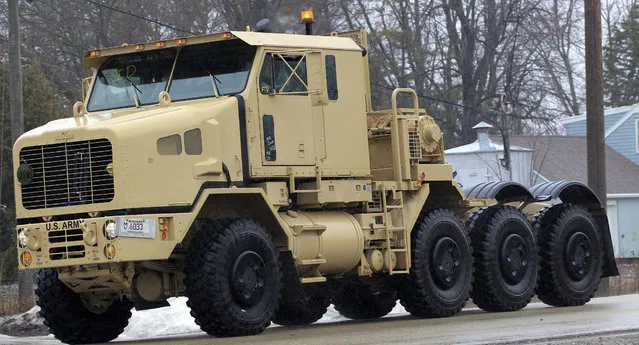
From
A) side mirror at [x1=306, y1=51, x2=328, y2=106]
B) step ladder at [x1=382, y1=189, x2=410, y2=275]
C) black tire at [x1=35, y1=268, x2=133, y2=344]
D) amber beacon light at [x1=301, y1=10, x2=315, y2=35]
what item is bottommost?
black tire at [x1=35, y1=268, x2=133, y2=344]

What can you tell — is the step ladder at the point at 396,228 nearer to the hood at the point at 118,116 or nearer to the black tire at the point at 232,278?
the black tire at the point at 232,278

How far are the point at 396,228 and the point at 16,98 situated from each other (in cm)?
1129

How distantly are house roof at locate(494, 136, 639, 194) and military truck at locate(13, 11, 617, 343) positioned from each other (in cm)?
3110

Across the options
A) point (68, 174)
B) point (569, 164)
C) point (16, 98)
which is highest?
point (16, 98)

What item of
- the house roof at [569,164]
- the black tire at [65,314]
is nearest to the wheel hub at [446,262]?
the black tire at [65,314]

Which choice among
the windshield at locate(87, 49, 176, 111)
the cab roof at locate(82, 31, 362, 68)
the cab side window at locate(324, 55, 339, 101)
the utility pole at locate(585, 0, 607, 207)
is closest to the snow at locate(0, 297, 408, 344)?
the windshield at locate(87, 49, 176, 111)

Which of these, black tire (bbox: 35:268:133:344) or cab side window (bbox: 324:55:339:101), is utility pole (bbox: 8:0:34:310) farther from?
cab side window (bbox: 324:55:339:101)

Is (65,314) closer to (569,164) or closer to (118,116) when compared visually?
(118,116)

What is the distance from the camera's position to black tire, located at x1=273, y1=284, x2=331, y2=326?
17562 millimetres

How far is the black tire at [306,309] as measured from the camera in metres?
17.6

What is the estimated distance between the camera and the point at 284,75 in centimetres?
1536

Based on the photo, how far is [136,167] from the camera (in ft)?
44.4

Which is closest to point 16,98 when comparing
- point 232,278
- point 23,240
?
point 23,240

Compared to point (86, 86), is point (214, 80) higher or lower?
lower
